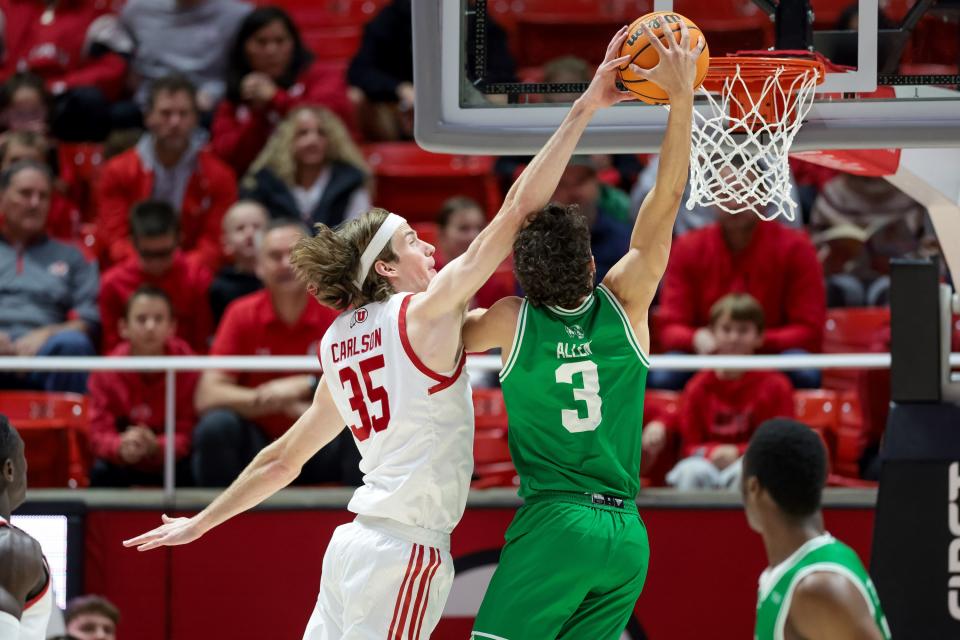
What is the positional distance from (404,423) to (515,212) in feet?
2.19

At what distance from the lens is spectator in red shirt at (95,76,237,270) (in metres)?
8.88

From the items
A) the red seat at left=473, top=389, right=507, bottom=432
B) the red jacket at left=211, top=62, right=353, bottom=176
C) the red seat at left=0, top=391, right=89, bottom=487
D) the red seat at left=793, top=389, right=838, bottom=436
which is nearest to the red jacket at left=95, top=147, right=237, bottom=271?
the red jacket at left=211, top=62, right=353, bottom=176

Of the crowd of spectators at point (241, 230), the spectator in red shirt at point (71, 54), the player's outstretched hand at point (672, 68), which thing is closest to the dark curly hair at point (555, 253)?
the player's outstretched hand at point (672, 68)

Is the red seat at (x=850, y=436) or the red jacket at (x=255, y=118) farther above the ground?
the red jacket at (x=255, y=118)

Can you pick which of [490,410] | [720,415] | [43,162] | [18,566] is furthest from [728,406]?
[43,162]

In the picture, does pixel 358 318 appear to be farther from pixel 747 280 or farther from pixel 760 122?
pixel 747 280

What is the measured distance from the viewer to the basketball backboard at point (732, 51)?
15.0 feet

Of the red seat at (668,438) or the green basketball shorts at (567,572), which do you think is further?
the red seat at (668,438)

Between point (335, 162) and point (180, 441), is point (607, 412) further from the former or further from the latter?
point (335, 162)

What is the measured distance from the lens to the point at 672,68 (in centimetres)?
404

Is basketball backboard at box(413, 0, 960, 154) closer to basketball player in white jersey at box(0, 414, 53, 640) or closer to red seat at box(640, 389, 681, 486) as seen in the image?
basketball player in white jersey at box(0, 414, 53, 640)

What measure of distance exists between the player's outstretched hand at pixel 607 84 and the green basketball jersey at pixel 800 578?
4.37ft

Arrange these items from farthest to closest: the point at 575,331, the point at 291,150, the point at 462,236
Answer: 1. the point at 291,150
2. the point at 462,236
3. the point at 575,331

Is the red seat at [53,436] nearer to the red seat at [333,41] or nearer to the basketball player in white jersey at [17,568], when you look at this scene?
the basketball player in white jersey at [17,568]
